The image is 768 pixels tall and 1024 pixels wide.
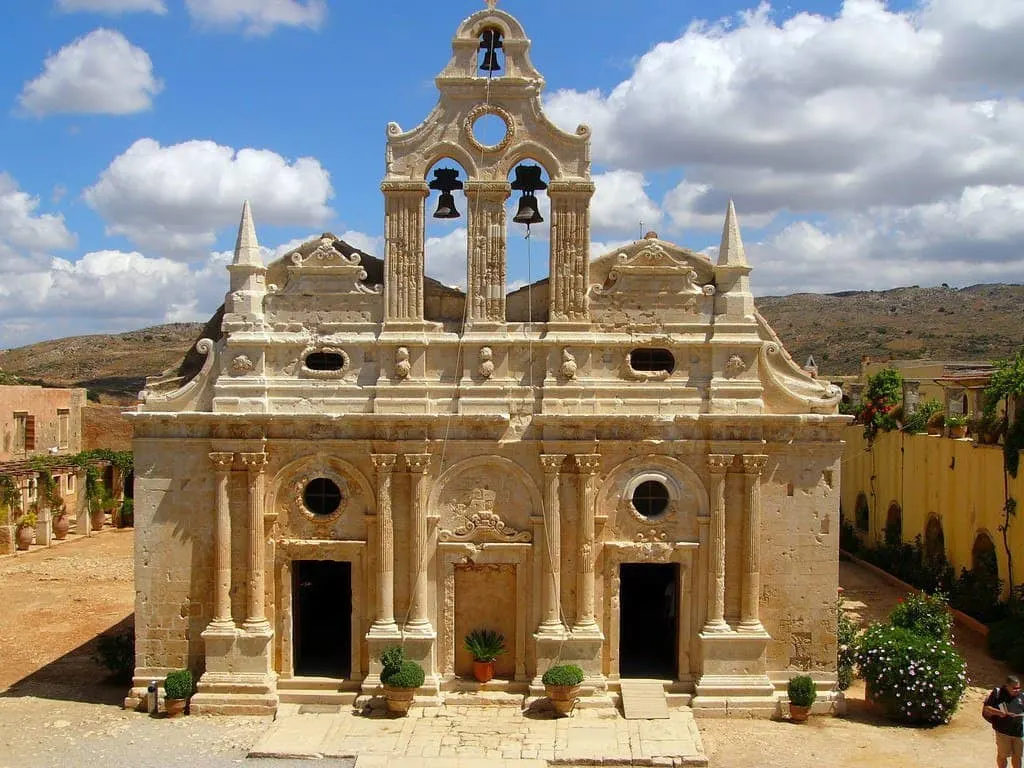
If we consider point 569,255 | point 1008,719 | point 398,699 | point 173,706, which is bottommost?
point 173,706

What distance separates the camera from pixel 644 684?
60.4 feet

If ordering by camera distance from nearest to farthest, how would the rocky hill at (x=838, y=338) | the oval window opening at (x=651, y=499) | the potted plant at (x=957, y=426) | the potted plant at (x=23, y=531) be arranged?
the oval window opening at (x=651, y=499)
the potted plant at (x=957, y=426)
the potted plant at (x=23, y=531)
the rocky hill at (x=838, y=338)

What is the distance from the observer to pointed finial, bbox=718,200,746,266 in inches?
733

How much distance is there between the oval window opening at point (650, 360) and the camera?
18750 mm

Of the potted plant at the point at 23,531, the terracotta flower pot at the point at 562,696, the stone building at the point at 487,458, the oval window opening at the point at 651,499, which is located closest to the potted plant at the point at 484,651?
the stone building at the point at 487,458

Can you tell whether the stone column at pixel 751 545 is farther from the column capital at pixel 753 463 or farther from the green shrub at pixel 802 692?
the green shrub at pixel 802 692

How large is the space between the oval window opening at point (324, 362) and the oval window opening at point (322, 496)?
7.10ft

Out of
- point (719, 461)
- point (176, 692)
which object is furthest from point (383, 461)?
point (719, 461)

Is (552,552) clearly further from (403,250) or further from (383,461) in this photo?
(403,250)

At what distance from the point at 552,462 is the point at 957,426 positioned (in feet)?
51.9

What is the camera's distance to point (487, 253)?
61.0 feet

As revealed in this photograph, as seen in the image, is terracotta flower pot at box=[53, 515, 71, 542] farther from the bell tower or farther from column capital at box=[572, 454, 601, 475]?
→ column capital at box=[572, 454, 601, 475]

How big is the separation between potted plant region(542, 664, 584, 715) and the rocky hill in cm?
4768

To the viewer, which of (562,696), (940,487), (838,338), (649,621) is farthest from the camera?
(838,338)
